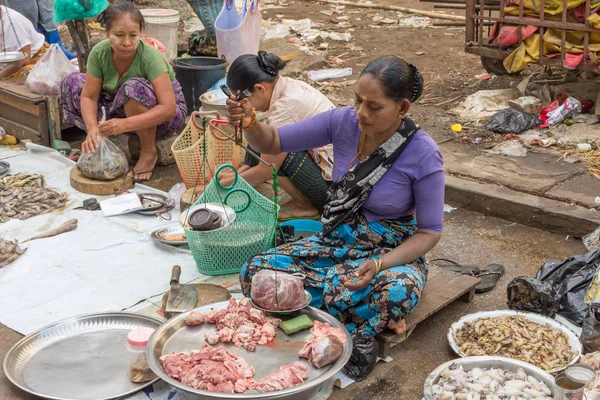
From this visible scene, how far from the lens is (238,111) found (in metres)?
3.04

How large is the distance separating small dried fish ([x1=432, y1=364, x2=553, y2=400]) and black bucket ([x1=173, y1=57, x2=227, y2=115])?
3.88 metres

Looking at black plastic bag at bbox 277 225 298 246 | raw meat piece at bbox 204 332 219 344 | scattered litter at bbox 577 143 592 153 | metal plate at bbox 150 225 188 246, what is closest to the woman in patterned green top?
metal plate at bbox 150 225 188 246

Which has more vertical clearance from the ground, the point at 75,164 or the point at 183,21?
the point at 183,21

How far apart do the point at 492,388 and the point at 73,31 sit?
4412 mm

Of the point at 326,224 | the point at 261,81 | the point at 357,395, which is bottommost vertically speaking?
the point at 357,395

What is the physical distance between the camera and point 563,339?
311 cm

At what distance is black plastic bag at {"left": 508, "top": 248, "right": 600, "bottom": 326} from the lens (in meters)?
3.37

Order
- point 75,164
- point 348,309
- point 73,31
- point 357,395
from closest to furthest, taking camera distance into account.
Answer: point 357,395 < point 348,309 < point 75,164 < point 73,31

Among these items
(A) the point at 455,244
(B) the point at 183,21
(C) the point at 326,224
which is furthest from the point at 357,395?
(B) the point at 183,21

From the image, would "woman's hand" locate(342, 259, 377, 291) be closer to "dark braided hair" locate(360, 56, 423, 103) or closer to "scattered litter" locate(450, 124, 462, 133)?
"dark braided hair" locate(360, 56, 423, 103)

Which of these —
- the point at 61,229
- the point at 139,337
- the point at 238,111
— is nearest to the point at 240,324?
the point at 139,337

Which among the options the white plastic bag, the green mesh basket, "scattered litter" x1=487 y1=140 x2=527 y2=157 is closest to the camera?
the green mesh basket

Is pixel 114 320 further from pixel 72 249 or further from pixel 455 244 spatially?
pixel 455 244

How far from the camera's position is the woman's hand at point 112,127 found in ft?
15.9
